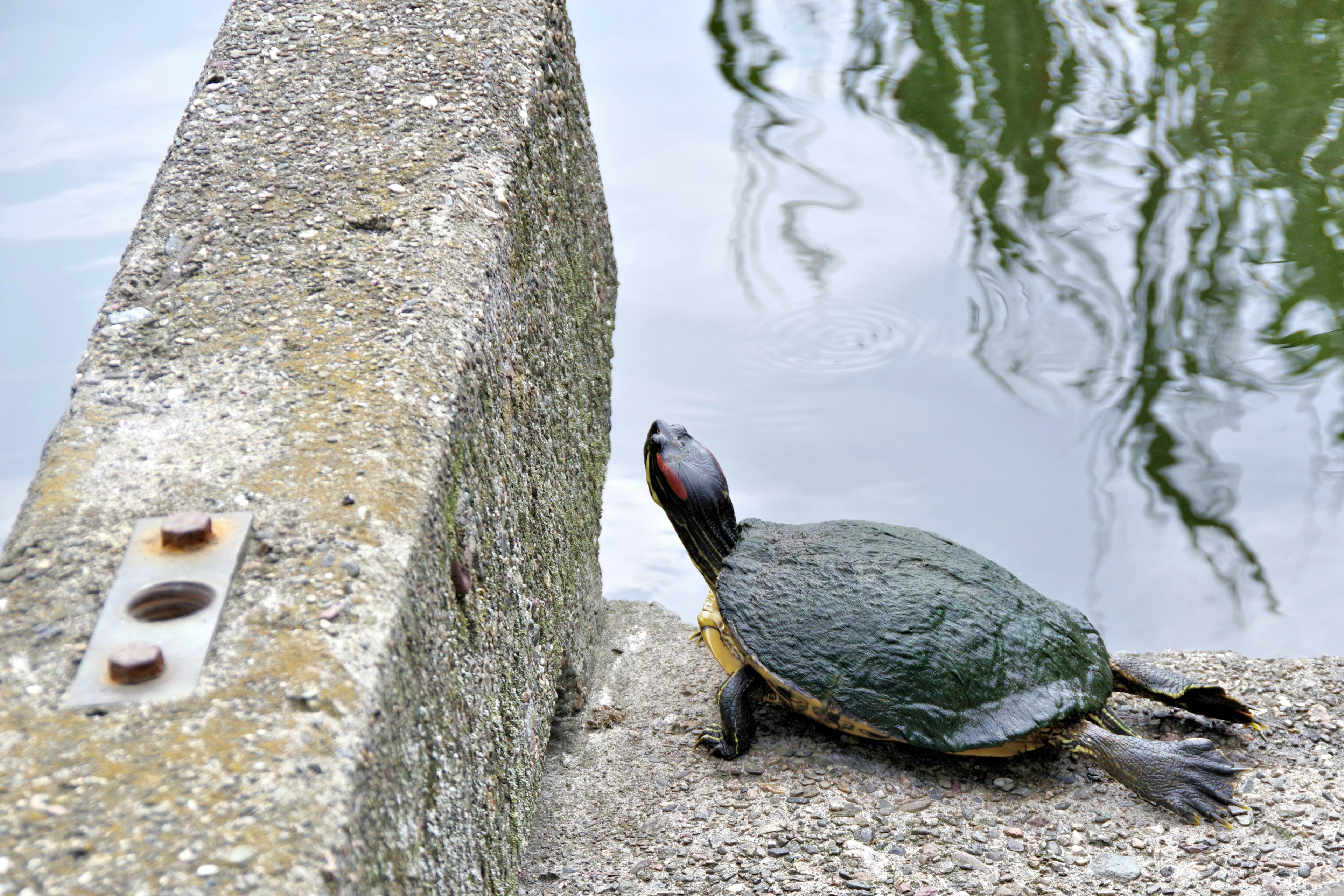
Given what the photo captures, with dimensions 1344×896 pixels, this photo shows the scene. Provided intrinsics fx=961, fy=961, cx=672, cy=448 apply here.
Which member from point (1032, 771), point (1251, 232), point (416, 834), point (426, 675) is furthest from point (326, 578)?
point (1251, 232)

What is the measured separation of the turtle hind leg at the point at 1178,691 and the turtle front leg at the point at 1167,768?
130 mm

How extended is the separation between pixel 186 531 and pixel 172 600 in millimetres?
83

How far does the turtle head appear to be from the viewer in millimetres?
2719

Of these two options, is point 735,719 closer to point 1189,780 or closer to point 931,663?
point 931,663

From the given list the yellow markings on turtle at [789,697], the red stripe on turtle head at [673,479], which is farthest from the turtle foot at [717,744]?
the red stripe on turtle head at [673,479]

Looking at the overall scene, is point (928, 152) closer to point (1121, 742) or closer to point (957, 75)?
point (957, 75)

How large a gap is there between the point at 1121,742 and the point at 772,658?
2.59ft

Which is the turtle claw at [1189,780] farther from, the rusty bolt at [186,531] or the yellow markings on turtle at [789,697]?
the rusty bolt at [186,531]

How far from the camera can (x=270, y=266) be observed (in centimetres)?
160

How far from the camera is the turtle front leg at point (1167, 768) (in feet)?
6.57

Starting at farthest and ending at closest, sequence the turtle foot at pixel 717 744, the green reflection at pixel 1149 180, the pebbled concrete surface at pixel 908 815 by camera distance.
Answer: the green reflection at pixel 1149 180, the turtle foot at pixel 717 744, the pebbled concrete surface at pixel 908 815

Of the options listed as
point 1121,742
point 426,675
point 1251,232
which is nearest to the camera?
point 426,675

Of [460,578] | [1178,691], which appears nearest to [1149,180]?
[1178,691]

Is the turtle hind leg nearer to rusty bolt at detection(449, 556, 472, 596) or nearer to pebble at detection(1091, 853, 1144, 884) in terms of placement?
pebble at detection(1091, 853, 1144, 884)
